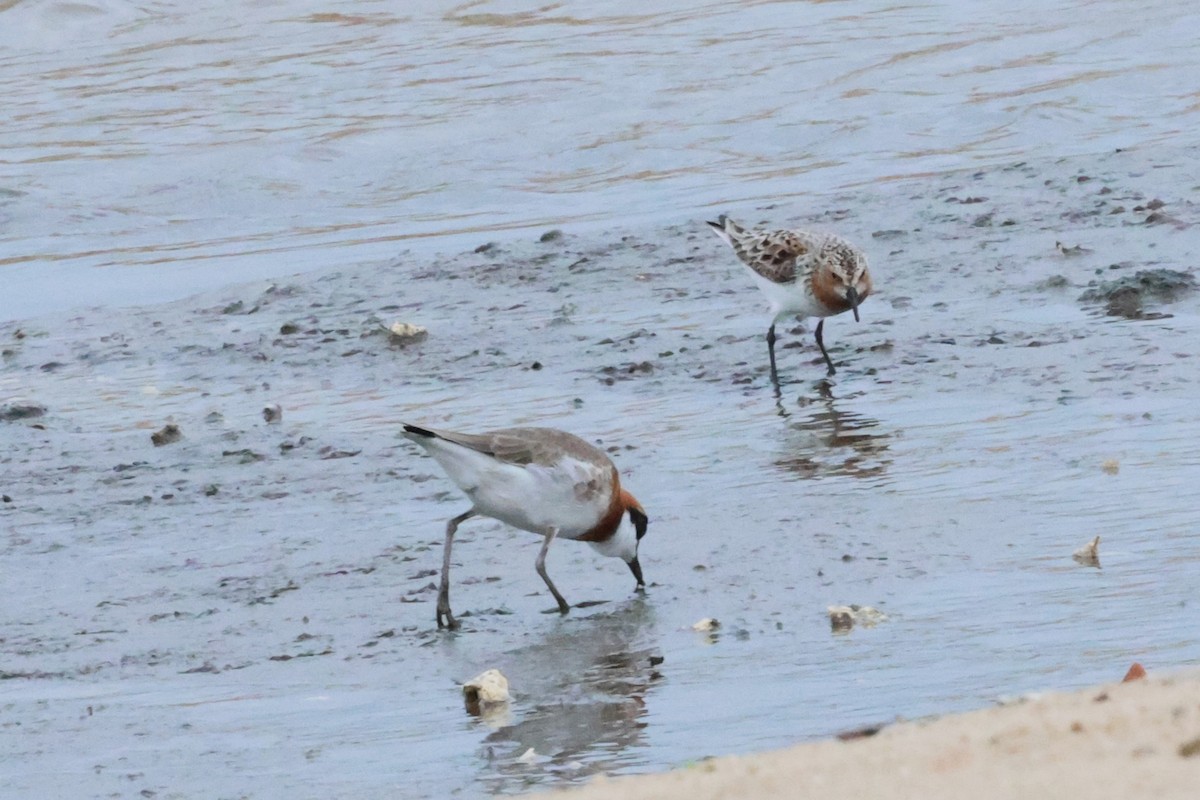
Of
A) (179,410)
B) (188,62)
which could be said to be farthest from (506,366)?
(188,62)

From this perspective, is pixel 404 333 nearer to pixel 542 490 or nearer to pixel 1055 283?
pixel 1055 283

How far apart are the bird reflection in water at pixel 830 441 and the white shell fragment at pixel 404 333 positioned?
250 cm

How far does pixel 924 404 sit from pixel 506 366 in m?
2.56

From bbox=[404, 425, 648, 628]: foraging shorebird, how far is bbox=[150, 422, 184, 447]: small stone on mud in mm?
2720

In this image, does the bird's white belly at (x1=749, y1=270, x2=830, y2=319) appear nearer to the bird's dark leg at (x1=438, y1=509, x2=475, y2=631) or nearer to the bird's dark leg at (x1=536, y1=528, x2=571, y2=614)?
the bird's dark leg at (x1=536, y1=528, x2=571, y2=614)

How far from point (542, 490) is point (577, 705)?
142cm

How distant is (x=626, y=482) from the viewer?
29.4 feet

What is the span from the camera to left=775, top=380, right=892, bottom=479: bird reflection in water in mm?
8898

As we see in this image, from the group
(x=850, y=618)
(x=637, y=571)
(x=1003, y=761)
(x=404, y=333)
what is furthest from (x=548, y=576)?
(x=404, y=333)

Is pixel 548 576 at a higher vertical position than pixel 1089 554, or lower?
lower

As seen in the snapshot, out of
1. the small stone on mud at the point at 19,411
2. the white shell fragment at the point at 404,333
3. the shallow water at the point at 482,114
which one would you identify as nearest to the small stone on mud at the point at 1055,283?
the white shell fragment at the point at 404,333

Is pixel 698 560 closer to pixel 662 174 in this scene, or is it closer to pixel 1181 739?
pixel 1181 739

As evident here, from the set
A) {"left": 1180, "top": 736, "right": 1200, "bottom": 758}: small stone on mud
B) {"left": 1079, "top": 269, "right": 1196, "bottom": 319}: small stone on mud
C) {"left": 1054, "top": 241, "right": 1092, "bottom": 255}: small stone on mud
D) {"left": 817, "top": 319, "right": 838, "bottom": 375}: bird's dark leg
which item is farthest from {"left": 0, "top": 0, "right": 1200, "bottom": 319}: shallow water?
{"left": 1180, "top": 736, "right": 1200, "bottom": 758}: small stone on mud

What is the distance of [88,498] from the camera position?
923 cm
